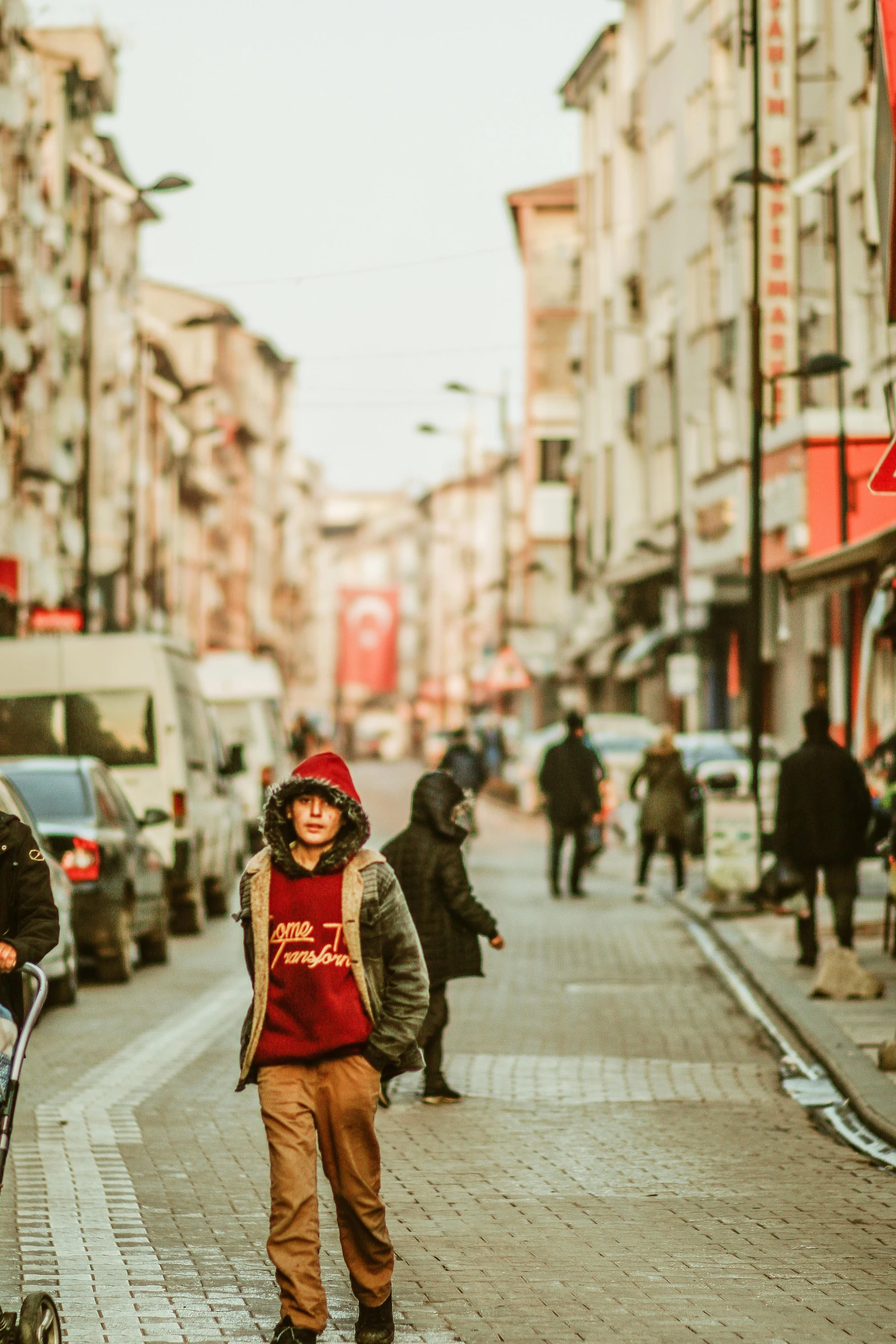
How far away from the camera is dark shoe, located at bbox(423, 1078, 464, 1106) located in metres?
12.0

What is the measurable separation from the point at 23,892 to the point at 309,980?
2.53 ft

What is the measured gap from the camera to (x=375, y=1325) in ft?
22.2

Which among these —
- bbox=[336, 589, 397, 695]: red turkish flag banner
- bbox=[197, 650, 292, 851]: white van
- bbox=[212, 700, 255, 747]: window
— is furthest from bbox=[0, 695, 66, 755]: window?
bbox=[336, 589, 397, 695]: red turkish flag banner

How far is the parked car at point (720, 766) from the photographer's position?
3025 centimetres

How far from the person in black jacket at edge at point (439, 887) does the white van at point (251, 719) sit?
20807 millimetres

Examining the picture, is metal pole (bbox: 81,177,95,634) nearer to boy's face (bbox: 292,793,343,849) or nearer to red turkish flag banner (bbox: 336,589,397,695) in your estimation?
boy's face (bbox: 292,793,343,849)

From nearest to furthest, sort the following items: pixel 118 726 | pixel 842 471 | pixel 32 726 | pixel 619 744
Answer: pixel 32 726
pixel 118 726
pixel 842 471
pixel 619 744

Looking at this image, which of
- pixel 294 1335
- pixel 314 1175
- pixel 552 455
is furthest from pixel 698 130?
pixel 294 1335

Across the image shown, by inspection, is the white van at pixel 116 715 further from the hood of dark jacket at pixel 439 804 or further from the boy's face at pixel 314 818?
the boy's face at pixel 314 818

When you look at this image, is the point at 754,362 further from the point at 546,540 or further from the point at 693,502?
the point at 546,540

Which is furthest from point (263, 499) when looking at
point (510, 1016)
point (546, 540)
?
point (510, 1016)

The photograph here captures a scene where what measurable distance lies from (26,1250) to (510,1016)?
7969 mm

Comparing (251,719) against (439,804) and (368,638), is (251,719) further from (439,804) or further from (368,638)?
(368,638)

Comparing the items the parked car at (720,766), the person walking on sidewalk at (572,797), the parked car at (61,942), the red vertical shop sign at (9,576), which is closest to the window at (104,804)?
the parked car at (61,942)
